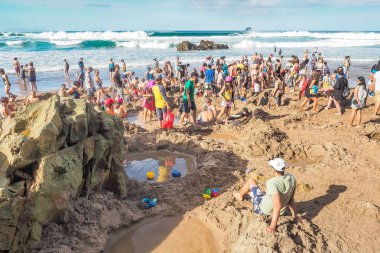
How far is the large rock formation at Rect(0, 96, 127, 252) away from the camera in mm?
4203

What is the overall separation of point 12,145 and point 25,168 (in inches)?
16.0

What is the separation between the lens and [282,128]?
10570 mm

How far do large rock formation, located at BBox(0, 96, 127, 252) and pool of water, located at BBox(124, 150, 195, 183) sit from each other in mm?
1796

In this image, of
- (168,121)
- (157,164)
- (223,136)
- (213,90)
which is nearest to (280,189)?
(157,164)

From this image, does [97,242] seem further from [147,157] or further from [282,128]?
[282,128]

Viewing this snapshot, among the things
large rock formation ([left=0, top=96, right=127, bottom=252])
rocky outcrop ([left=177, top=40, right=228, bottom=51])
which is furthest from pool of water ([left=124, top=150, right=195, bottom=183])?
rocky outcrop ([left=177, top=40, right=228, bottom=51])

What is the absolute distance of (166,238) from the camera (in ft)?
17.5

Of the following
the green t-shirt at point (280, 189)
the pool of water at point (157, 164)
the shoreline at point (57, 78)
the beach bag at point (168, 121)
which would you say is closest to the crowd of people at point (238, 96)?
the green t-shirt at point (280, 189)

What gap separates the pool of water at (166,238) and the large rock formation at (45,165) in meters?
1.02

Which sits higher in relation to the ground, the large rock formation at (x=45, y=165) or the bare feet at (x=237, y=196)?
the large rock formation at (x=45, y=165)

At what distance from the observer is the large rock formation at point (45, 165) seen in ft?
13.8

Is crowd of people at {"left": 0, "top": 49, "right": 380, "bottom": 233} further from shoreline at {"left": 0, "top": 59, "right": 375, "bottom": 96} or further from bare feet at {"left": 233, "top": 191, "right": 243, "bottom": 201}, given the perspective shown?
shoreline at {"left": 0, "top": 59, "right": 375, "bottom": 96}

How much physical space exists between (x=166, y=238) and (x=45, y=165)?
7.52 ft

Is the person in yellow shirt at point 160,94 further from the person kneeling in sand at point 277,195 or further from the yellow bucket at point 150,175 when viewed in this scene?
the person kneeling in sand at point 277,195
